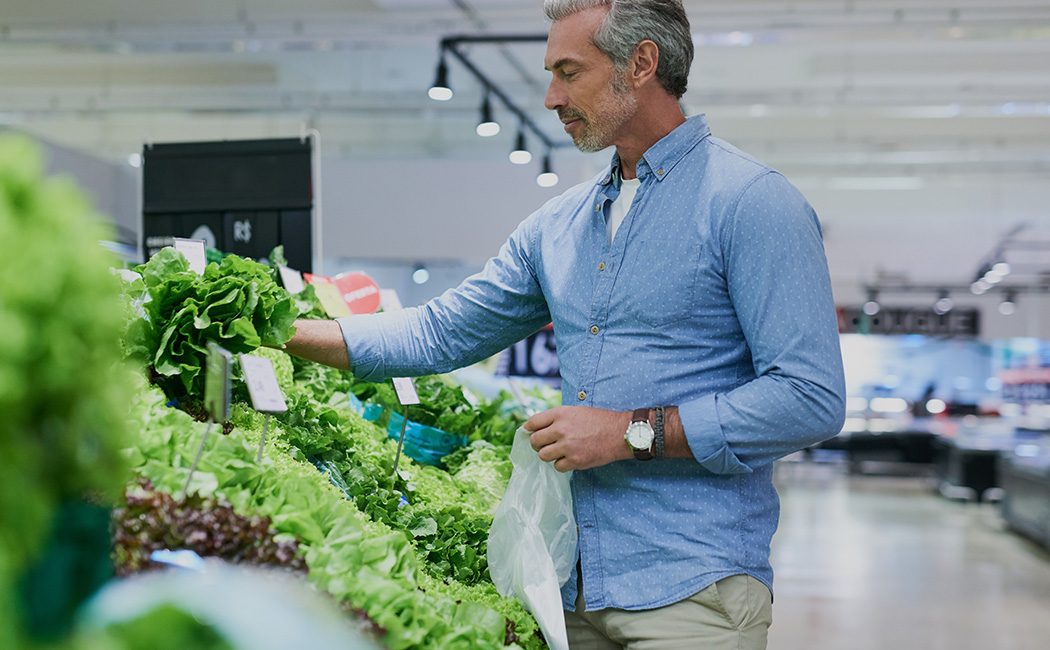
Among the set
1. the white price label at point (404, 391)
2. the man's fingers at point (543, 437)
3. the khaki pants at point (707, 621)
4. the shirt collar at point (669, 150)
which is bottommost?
the khaki pants at point (707, 621)

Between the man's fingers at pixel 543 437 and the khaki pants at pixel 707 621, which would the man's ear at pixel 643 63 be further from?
the khaki pants at pixel 707 621

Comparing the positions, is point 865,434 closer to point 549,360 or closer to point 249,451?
point 549,360

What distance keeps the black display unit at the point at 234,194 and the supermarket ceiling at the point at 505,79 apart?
5.09 meters

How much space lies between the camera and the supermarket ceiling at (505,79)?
366 inches

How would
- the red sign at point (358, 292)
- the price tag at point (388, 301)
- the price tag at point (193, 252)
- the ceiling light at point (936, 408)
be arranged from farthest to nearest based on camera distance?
the ceiling light at point (936, 408) < the price tag at point (388, 301) < the red sign at point (358, 292) < the price tag at point (193, 252)

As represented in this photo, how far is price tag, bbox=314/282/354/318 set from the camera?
303 cm

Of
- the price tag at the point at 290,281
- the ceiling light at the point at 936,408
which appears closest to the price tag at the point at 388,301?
the price tag at the point at 290,281

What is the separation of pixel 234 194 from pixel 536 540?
2.91m

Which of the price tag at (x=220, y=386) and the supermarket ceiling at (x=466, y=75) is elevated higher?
the supermarket ceiling at (x=466, y=75)

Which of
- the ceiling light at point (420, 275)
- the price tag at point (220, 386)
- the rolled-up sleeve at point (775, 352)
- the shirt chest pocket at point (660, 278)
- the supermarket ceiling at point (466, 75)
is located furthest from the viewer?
the ceiling light at point (420, 275)

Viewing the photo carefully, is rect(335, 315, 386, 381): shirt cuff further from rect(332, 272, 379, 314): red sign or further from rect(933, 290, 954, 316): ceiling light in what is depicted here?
rect(933, 290, 954, 316): ceiling light

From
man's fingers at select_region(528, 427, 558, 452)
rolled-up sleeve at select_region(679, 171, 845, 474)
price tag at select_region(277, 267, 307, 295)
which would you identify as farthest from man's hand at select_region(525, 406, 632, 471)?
price tag at select_region(277, 267, 307, 295)

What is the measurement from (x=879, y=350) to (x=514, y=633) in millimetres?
25824

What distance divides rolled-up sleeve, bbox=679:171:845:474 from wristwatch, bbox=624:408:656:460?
0.19 feet
